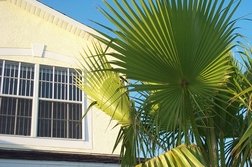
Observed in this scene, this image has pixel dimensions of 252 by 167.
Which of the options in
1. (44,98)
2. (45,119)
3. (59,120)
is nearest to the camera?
(45,119)

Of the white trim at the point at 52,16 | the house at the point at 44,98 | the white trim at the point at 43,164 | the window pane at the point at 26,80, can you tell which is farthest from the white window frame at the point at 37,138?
the white trim at the point at 52,16

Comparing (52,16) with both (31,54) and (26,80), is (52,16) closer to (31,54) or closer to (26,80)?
(31,54)

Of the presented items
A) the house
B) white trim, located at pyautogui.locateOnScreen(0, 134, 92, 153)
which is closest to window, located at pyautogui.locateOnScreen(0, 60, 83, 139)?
the house

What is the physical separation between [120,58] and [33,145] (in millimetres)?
6679

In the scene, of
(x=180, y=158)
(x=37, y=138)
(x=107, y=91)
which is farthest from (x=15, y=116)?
(x=180, y=158)

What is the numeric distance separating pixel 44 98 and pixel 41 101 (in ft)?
0.39

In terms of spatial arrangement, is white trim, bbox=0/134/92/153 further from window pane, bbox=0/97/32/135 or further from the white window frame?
window pane, bbox=0/97/32/135

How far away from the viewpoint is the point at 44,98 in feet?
37.6

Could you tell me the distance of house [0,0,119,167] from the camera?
413 inches

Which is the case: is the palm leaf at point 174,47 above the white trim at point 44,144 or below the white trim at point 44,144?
above

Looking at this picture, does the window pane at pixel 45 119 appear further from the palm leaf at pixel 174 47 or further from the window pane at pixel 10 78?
the palm leaf at pixel 174 47

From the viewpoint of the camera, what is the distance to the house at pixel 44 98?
1050cm

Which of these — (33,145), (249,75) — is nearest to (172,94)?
(249,75)

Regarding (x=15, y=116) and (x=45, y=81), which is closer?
(x=15, y=116)
